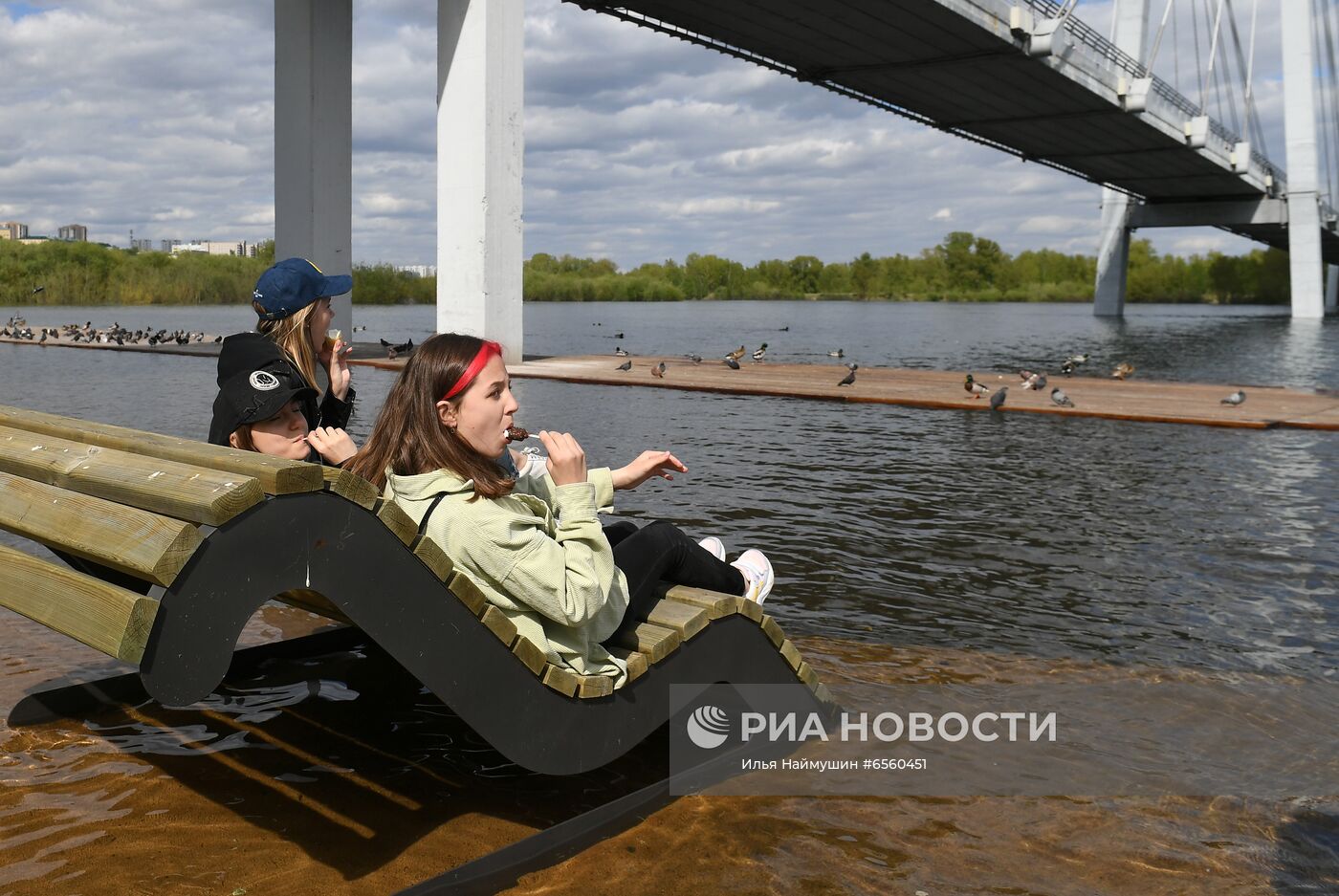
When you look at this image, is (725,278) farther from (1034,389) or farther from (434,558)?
(434,558)

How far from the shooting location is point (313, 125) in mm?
24844

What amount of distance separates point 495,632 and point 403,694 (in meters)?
1.78

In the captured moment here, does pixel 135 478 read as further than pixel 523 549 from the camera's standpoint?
No

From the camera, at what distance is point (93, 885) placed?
296 centimetres

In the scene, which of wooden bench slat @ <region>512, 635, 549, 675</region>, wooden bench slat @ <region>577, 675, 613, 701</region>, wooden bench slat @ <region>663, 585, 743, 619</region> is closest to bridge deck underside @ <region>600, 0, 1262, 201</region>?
wooden bench slat @ <region>663, 585, 743, 619</region>

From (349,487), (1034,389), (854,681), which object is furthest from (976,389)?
(349,487)

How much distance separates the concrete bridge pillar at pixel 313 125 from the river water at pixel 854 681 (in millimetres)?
15372

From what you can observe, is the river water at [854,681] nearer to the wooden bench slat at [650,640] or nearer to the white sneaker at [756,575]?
the wooden bench slat at [650,640]

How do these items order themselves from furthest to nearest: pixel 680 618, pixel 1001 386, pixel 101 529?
pixel 1001 386
pixel 680 618
pixel 101 529

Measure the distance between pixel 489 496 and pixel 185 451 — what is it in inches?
32.4

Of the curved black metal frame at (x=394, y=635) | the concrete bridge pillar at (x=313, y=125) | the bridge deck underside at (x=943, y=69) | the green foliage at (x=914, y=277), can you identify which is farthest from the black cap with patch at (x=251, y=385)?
the green foliage at (x=914, y=277)

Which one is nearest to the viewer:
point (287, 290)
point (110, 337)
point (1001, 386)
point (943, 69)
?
point (287, 290)

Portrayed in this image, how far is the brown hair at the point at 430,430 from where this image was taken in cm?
315

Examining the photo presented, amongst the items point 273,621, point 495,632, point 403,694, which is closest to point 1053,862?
point 495,632
